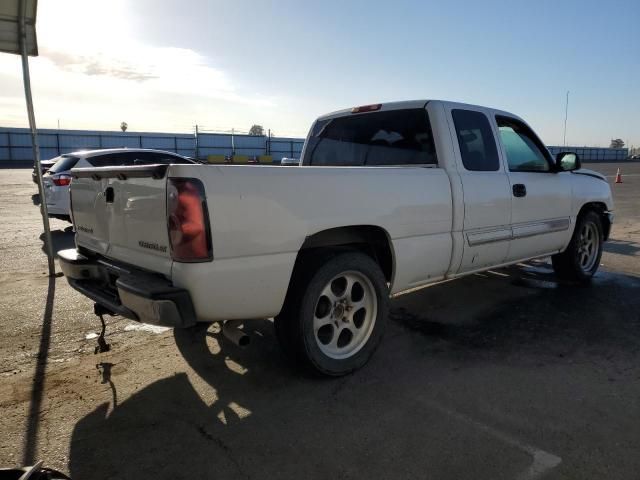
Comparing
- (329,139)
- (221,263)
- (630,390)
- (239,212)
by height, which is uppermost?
(329,139)

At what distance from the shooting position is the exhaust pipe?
2.91m

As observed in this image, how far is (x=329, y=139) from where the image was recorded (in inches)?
192

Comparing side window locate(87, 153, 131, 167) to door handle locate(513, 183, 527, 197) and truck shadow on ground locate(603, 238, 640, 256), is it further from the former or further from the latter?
truck shadow on ground locate(603, 238, 640, 256)

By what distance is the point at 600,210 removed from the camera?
5.95m

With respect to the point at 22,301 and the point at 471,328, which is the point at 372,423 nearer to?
the point at 471,328

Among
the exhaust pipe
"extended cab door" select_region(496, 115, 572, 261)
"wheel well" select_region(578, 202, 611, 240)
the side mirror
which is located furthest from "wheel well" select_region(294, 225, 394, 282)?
"wheel well" select_region(578, 202, 611, 240)

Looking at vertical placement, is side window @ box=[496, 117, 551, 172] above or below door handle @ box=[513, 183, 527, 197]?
above

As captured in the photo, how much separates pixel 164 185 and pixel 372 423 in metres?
1.78

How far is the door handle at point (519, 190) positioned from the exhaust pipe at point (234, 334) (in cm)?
288

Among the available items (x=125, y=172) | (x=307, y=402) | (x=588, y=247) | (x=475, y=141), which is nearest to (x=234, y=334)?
(x=307, y=402)

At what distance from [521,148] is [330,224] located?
2.81 metres

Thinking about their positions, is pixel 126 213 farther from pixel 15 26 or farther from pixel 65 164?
pixel 65 164

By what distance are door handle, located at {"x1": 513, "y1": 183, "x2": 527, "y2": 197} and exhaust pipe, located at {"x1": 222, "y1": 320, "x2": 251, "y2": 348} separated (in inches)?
113

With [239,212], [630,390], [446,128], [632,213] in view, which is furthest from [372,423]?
[632,213]
